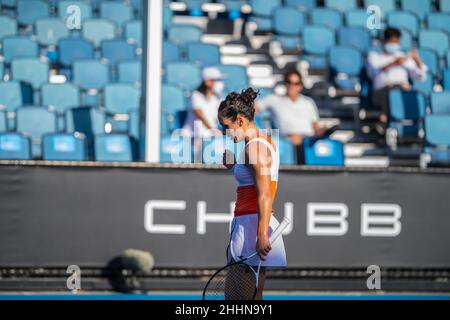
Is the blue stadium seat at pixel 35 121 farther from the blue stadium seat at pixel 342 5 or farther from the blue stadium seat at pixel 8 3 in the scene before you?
the blue stadium seat at pixel 342 5

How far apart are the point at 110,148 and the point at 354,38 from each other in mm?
4938

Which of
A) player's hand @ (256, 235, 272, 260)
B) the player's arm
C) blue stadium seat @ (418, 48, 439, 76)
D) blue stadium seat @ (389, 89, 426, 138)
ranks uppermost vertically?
blue stadium seat @ (418, 48, 439, 76)

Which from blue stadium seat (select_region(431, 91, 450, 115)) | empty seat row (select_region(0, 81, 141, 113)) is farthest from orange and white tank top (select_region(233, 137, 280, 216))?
blue stadium seat (select_region(431, 91, 450, 115))

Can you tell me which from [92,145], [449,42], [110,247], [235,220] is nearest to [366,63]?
[449,42]

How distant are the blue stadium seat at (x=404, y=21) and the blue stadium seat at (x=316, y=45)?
139cm

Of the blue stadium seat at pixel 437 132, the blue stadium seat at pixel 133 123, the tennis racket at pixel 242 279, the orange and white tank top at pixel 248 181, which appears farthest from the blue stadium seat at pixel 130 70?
the tennis racket at pixel 242 279

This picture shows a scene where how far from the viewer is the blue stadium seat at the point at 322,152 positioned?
11.2 m

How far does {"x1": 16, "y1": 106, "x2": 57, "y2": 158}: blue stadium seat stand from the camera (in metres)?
11.8

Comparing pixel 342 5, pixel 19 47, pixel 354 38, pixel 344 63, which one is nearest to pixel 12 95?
pixel 19 47

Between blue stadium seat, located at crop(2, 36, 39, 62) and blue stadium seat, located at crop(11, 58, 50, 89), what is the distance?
42 centimetres

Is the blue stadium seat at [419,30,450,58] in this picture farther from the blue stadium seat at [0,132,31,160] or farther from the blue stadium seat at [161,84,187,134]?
the blue stadium seat at [0,132,31,160]

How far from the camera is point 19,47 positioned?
538 inches

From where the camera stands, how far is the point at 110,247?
973 centimetres

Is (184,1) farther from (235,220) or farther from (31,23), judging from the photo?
(235,220)
